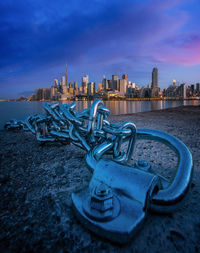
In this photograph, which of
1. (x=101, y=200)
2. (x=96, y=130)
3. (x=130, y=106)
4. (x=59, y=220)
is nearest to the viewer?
(x=101, y=200)

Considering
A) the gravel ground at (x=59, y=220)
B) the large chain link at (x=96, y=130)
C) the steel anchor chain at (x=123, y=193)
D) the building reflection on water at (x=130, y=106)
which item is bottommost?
the gravel ground at (x=59, y=220)

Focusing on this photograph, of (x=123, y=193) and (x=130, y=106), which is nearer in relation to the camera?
(x=123, y=193)

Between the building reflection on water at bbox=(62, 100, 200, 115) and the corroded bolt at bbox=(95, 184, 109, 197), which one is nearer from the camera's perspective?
the corroded bolt at bbox=(95, 184, 109, 197)

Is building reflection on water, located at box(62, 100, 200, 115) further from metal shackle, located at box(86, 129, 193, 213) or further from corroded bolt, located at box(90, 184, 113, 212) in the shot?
corroded bolt, located at box(90, 184, 113, 212)

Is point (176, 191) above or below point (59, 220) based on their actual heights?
above


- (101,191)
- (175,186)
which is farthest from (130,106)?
(101,191)

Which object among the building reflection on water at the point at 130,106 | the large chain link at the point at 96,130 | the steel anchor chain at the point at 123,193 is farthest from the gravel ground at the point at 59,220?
the building reflection on water at the point at 130,106

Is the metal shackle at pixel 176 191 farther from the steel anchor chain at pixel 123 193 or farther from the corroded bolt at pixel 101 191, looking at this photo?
the corroded bolt at pixel 101 191

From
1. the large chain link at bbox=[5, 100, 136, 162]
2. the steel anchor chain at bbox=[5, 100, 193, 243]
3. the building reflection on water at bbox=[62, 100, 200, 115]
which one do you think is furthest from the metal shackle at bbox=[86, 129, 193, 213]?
the building reflection on water at bbox=[62, 100, 200, 115]

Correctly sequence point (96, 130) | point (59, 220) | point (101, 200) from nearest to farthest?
point (101, 200), point (59, 220), point (96, 130)

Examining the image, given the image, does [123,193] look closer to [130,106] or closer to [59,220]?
[59,220]

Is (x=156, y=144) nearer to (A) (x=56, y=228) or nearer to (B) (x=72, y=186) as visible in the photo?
(B) (x=72, y=186)

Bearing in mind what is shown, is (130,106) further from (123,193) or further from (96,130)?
(123,193)

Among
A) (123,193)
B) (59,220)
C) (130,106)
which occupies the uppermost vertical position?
(130,106)
